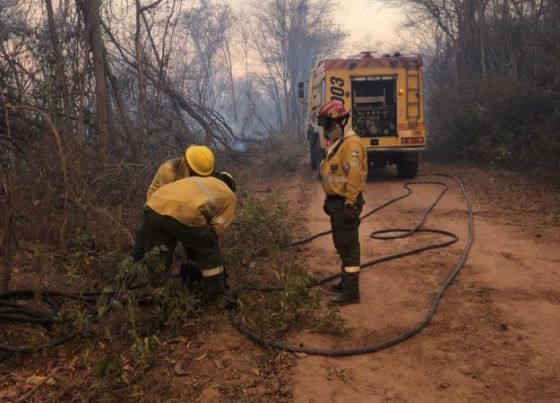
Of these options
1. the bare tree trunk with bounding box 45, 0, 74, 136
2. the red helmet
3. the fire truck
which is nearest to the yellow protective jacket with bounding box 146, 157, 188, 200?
the red helmet

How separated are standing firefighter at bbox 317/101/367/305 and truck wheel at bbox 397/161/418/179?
7591 millimetres

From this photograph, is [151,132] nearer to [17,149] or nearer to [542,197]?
[17,149]

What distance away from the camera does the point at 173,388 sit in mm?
3252

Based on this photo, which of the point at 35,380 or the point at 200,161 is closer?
the point at 35,380

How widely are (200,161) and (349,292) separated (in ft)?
5.84

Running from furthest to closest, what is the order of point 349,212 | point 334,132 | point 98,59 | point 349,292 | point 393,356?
point 98,59 < point 334,132 < point 349,292 < point 349,212 < point 393,356

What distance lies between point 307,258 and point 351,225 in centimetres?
160

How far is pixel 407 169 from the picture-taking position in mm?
12188

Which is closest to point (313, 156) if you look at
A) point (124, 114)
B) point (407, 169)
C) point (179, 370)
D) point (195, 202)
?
point (407, 169)

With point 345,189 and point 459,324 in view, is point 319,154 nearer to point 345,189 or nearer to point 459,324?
point 345,189

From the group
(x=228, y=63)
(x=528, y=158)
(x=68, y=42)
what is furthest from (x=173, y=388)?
(x=228, y=63)

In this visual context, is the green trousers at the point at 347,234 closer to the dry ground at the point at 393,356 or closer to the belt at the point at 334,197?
the belt at the point at 334,197

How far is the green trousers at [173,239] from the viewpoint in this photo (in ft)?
13.6

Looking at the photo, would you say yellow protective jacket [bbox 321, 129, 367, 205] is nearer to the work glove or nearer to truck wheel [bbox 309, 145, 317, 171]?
the work glove
